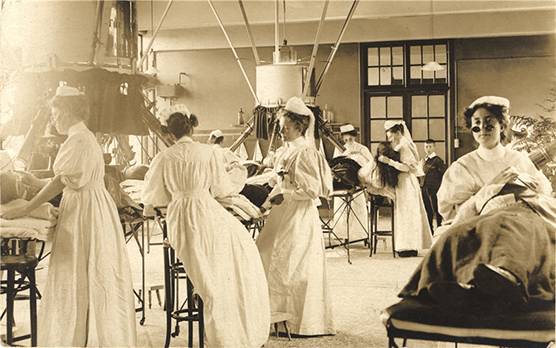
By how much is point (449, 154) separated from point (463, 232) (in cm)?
75

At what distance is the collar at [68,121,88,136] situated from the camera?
3.56 metres

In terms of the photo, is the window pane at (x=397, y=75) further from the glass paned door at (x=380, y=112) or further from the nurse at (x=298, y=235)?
the nurse at (x=298, y=235)

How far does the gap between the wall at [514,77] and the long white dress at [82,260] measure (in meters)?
1.93

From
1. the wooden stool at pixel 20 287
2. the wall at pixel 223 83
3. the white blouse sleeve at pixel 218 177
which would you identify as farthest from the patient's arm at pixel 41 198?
the white blouse sleeve at pixel 218 177

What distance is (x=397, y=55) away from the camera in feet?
13.1

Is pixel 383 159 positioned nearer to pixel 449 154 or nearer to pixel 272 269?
pixel 272 269

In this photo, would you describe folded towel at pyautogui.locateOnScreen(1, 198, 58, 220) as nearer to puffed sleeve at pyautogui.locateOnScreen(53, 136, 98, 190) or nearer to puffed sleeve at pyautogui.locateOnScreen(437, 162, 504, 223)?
puffed sleeve at pyautogui.locateOnScreen(53, 136, 98, 190)

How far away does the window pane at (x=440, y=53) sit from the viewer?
12.6 feet

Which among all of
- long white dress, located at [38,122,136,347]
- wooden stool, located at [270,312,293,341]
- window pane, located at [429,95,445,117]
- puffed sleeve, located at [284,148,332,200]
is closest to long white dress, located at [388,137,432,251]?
window pane, located at [429,95,445,117]

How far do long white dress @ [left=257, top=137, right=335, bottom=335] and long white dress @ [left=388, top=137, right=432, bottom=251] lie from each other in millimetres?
615

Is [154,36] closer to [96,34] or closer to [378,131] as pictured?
[96,34]

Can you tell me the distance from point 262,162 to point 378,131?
1023 millimetres

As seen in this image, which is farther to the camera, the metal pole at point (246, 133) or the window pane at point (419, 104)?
the metal pole at point (246, 133)

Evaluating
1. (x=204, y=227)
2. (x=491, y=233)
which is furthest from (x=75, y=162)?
(x=491, y=233)
